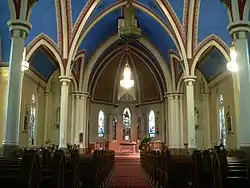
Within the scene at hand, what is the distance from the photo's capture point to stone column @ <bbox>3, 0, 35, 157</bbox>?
9453mm

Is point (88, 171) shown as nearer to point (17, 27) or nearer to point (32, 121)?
point (17, 27)

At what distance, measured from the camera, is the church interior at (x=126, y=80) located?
9742mm

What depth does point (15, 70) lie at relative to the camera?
9.81 meters

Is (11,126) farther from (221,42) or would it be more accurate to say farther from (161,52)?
(161,52)

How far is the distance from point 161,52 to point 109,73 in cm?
693

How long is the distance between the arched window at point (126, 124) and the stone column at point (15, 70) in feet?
65.7

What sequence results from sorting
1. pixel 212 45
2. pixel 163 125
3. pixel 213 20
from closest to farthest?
pixel 213 20, pixel 212 45, pixel 163 125

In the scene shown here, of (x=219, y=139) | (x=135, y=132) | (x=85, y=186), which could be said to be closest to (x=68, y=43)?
(x=85, y=186)

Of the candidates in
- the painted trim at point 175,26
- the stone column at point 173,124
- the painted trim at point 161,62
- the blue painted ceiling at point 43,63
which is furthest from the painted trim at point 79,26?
the stone column at point 173,124

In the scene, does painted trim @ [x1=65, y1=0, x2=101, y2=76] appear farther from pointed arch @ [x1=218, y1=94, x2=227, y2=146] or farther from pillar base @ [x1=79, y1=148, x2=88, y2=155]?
pointed arch @ [x1=218, y1=94, x2=227, y2=146]

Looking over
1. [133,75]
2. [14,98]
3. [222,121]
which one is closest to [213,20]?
[222,121]

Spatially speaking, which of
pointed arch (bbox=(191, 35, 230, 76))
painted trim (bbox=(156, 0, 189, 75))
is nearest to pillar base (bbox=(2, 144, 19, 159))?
painted trim (bbox=(156, 0, 189, 75))

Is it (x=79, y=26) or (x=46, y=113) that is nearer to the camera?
(x=79, y=26)

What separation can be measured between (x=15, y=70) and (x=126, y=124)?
804 inches
